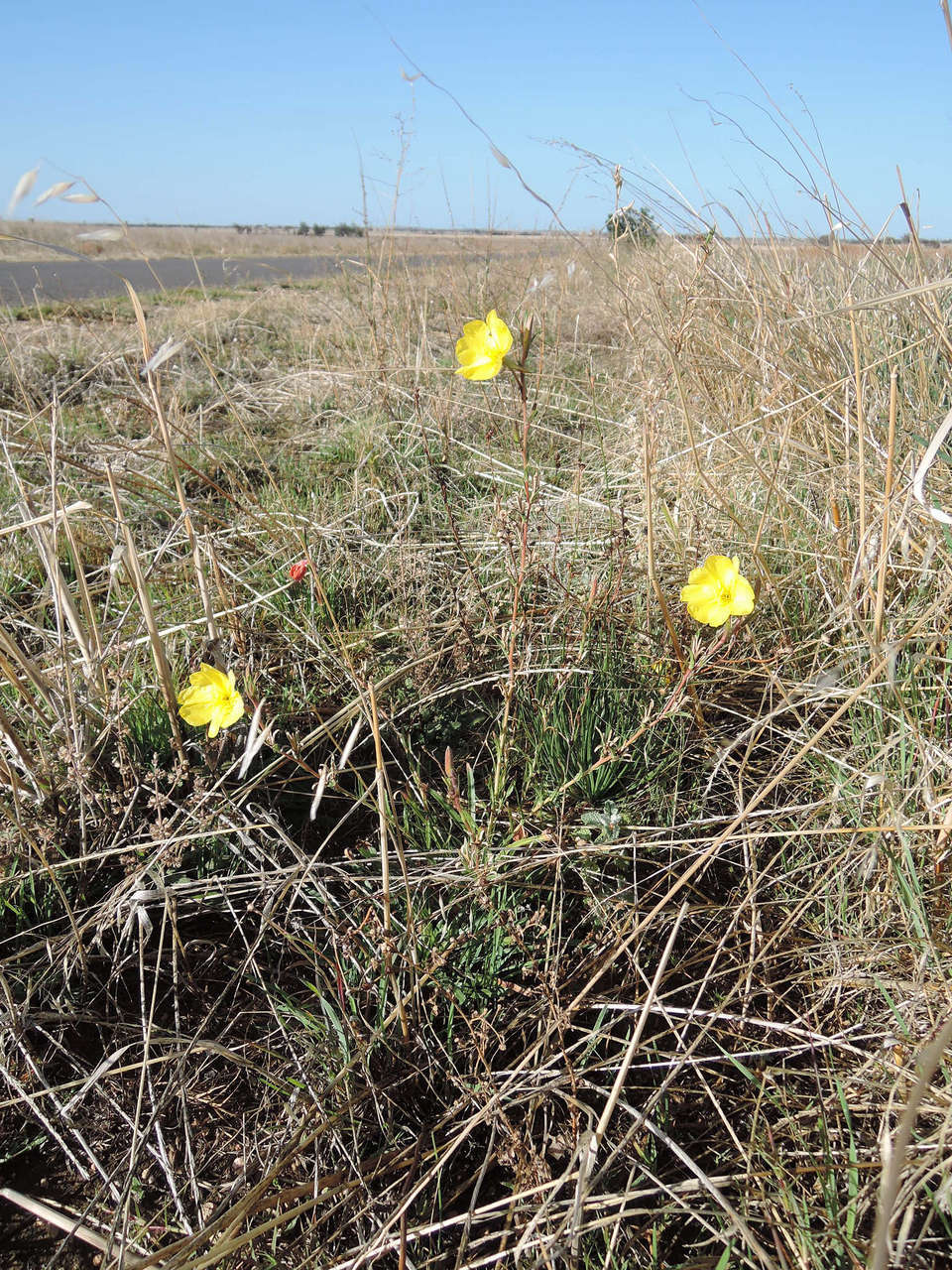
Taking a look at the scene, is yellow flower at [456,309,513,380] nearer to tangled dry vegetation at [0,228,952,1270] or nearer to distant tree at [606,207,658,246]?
tangled dry vegetation at [0,228,952,1270]

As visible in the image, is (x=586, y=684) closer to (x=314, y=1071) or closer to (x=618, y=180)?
(x=314, y=1071)

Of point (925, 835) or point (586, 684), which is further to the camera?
point (586, 684)

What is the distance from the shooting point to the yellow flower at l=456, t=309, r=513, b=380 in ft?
4.08

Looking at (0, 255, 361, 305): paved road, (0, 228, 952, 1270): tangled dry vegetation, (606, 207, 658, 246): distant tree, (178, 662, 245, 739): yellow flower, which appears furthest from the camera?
(0, 255, 361, 305): paved road

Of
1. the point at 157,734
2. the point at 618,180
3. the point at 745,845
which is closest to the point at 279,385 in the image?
the point at 618,180

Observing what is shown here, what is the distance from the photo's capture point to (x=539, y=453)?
2.48 m

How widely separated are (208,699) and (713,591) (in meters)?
0.84

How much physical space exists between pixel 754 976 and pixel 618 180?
147 centimetres

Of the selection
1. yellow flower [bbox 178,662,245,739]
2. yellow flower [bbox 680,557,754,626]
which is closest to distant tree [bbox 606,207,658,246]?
yellow flower [bbox 680,557,754,626]

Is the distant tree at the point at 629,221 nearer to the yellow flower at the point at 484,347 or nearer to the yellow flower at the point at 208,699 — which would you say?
the yellow flower at the point at 484,347

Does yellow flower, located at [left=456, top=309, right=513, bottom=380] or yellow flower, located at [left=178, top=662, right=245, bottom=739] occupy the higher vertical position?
yellow flower, located at [left=456, top=309, right=513, bottom=380]

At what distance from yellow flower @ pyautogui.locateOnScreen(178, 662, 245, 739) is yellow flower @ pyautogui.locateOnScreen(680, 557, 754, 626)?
0.75 m

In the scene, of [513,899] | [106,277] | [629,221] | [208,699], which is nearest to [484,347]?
[208,699]

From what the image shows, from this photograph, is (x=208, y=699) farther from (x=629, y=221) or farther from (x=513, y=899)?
(x=629, y=221)
